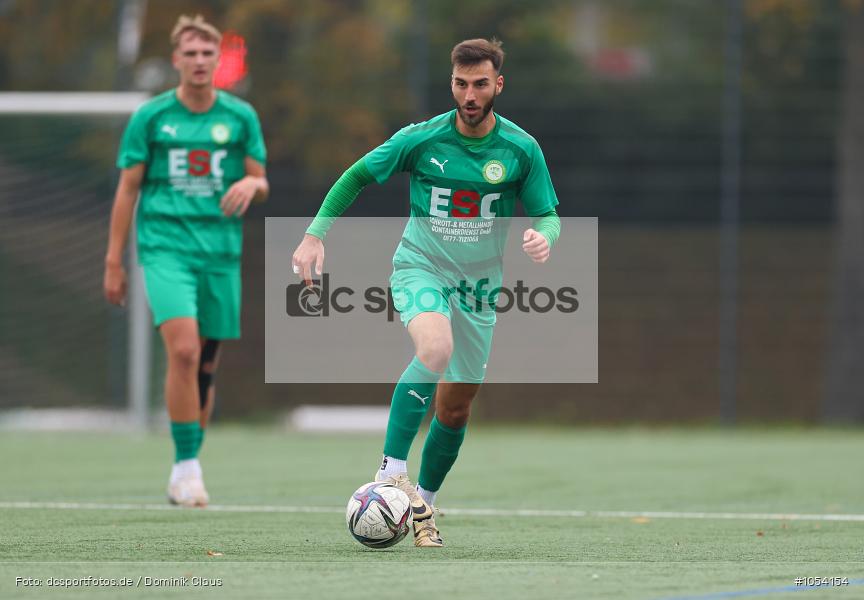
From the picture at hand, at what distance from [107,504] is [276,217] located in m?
7.51

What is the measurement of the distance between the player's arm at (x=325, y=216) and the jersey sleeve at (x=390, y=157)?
0.03 meters

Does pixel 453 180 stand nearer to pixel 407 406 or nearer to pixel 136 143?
pixel 407 406

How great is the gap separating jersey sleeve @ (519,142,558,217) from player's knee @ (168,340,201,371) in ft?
6.68

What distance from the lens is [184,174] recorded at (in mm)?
7477

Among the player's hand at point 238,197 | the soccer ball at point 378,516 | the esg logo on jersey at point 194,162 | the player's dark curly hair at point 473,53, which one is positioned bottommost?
the soccer ball at point 378,516

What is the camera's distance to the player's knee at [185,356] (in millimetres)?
7230

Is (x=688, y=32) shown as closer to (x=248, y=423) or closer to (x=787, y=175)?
(x=787, y=175)

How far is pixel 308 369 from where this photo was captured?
1416cm

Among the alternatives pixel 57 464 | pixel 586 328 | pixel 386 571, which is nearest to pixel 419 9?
pixel 586 328

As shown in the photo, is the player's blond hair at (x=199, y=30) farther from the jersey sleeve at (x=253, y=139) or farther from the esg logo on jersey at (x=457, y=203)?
the esg logo on jersey at (x=457, y=203)

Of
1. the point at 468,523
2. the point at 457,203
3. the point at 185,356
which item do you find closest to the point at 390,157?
the point at 457,203

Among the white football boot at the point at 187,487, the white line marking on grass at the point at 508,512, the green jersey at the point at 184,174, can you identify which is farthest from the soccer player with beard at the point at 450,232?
the green jersey at the point at 184,174

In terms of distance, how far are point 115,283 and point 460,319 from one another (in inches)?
89.6

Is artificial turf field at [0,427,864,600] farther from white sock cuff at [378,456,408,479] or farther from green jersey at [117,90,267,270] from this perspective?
green jersey at [117,90,267,270]
